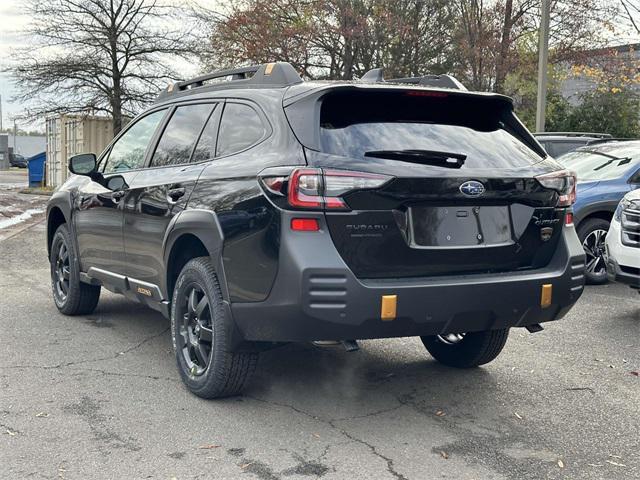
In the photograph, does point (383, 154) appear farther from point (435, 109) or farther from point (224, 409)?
point (224, 409)

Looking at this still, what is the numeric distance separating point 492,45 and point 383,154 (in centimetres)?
1955

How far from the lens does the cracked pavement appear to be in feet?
12.3

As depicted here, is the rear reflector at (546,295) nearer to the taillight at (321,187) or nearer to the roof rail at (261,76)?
the taillight at (321,187)

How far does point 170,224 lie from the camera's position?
15.9 ft

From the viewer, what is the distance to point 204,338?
4.61 m

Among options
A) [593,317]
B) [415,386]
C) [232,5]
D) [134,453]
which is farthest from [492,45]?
[134,453]

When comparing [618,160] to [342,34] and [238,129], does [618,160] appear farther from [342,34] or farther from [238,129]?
[342,34]

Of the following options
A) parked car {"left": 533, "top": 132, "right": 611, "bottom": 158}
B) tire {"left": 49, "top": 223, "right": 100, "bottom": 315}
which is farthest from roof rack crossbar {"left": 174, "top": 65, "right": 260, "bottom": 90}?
parked car {"left": 533, "top": 132, "right": 611, "bottom": 158}

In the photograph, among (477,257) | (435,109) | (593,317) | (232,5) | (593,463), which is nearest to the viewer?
(593,463)

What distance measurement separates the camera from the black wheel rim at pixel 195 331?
462 centimetres

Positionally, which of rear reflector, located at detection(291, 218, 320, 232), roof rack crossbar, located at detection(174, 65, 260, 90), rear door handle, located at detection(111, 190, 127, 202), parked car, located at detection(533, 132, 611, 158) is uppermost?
roof rack crossbar, located at detection(174, 65, 260, 90)

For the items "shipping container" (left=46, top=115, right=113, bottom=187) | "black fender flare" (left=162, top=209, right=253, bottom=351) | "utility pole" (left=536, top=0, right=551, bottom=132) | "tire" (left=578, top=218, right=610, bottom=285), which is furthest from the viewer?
"shipping container" (left=46, top=115, right=113, bottom=187)

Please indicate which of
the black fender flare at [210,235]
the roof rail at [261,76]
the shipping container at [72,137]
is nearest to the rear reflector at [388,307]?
the black fender flare at [210,235]

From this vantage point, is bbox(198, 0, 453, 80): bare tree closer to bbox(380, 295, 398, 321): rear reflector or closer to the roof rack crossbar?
the roof rack crossbar
